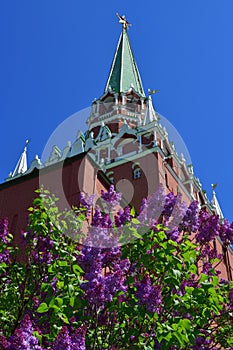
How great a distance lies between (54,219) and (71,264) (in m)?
1.41

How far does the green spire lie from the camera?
44625mm

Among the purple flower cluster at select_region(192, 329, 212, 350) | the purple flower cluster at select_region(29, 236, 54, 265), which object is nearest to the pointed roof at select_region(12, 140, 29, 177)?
the purple flower cluster at select_region(29, 236, 54, 265)

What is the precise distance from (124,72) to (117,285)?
4306 cm

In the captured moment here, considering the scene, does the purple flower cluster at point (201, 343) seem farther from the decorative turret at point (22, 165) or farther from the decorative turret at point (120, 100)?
the decorative turret at point (120, 100)

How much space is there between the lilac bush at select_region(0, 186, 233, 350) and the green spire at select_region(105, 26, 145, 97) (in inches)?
1405

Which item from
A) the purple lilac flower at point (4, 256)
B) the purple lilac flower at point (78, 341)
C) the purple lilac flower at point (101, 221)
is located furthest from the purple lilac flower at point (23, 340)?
the purple lilac flower at point (4, 256)

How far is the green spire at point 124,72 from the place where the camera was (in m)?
44.6

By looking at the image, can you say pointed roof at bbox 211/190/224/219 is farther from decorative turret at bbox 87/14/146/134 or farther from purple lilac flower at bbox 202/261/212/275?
purple lilac flower at bbox 202/261/212/275

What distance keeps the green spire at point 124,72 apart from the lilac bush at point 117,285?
3569 cm

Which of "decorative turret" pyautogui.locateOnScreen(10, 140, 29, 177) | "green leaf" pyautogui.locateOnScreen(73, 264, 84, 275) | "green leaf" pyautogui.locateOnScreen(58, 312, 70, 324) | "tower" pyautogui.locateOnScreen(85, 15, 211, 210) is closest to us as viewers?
"green leaf" pyautogui.locateOnScreen(58, 312, 70, 324)

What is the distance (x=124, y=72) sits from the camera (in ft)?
156

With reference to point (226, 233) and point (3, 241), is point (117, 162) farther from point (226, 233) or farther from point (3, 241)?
point (3, 241)

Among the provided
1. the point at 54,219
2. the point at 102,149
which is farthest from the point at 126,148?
the point at 54,219

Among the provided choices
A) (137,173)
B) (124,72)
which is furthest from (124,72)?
(137,173)
